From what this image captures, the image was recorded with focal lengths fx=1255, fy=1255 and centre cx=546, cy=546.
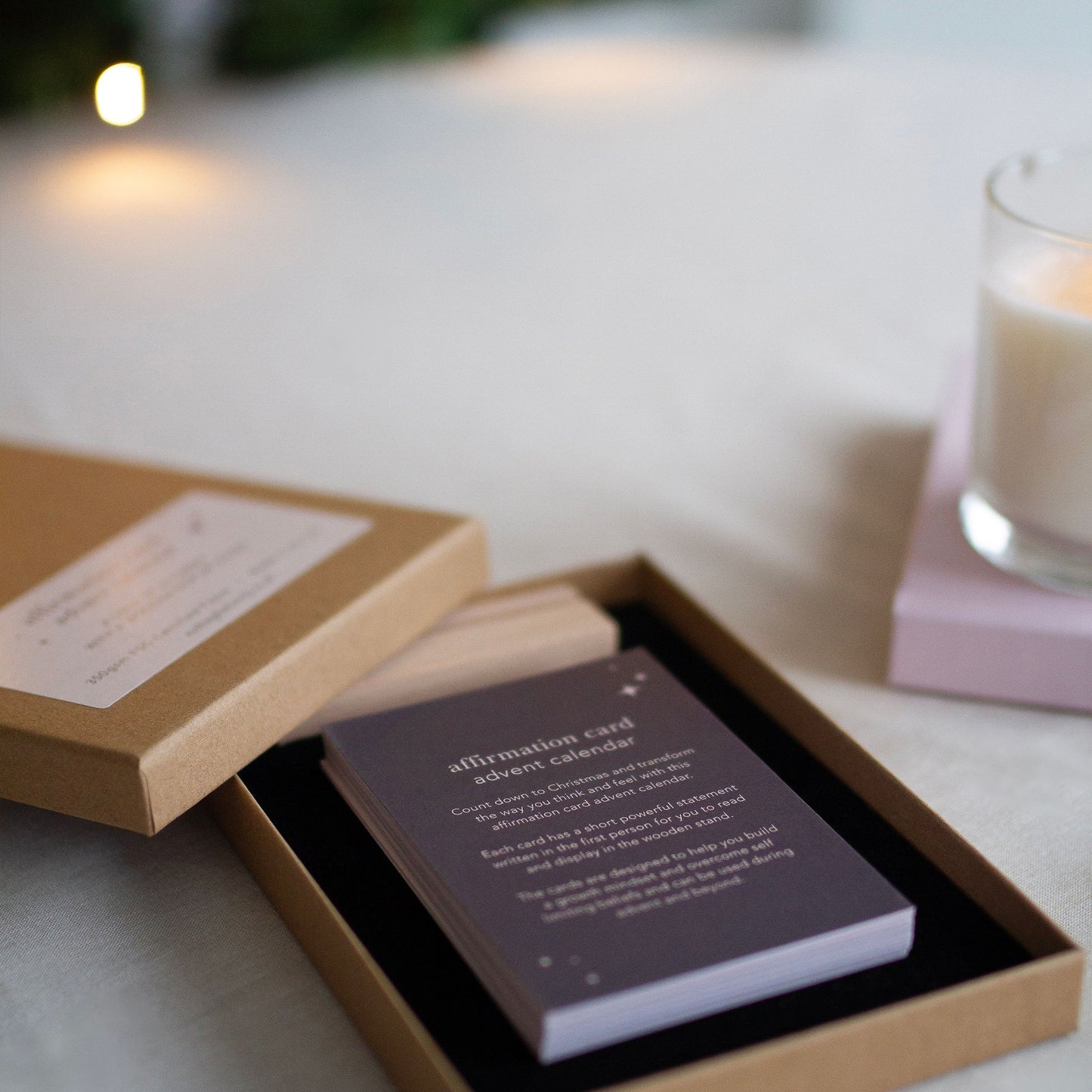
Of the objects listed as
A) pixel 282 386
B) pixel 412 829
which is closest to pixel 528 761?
pixel 412 829

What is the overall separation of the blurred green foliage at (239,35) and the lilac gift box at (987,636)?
1.48m

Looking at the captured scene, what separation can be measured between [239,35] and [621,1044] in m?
1.80

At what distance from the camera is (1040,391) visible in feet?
1.94

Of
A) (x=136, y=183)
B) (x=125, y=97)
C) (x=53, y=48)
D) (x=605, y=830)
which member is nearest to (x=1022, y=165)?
(x=605, y=830)

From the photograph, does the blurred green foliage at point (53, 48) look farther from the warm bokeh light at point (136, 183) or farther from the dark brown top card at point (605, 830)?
the dark brown top card at point (605, 830)

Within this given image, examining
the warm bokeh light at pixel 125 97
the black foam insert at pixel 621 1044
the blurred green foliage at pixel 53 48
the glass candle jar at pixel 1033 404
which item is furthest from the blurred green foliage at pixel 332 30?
the black foam insert at pixel 621 1044

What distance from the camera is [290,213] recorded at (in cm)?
141

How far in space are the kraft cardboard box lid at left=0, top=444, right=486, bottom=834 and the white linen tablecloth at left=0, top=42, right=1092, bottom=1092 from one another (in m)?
0.07

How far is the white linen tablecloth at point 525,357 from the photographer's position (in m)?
0.48

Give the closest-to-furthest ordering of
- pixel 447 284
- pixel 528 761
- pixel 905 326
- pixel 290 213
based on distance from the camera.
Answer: pixel 528 761
pixel 905 326
pixel 447 284
pixel 290 213

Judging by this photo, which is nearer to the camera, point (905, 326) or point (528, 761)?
point (528, 761)

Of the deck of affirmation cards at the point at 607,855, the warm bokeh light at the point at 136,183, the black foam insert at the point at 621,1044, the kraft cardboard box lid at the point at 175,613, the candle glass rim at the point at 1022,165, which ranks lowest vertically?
the black foam insert at the point at 621,1044

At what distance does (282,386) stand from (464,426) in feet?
0.57

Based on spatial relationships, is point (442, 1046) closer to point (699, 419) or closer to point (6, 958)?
point (6, 958)
